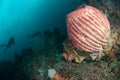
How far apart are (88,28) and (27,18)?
13.9 ft

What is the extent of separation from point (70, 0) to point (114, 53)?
3.57m

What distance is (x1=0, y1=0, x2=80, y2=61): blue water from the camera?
6.95 meters

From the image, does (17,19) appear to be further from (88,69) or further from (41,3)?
(88,69)

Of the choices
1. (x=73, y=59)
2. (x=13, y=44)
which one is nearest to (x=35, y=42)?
(x=13, y=44)

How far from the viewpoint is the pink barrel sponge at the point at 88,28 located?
3193 mm

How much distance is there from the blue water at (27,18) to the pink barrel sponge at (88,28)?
3.57 metres

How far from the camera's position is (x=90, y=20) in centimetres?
320

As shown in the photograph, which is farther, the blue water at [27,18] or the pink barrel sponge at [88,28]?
the blue water at [27,18]

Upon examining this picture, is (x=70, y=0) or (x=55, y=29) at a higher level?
(x=70, y=0)

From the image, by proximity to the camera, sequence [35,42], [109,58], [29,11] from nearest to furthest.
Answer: [109,58]
[35,42]
[29,11]

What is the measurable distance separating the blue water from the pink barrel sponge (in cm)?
357

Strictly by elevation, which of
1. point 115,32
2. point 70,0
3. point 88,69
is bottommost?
point 88,69

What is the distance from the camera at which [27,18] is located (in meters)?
7.12

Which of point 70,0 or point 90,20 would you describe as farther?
point 70,0
